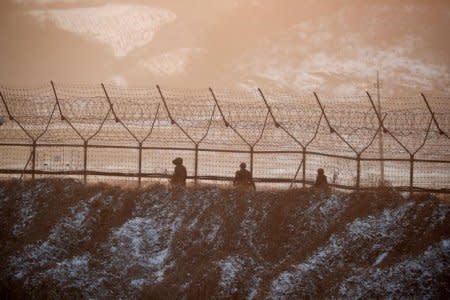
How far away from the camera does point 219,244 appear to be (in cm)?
1777

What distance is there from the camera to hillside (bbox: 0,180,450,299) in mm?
15469

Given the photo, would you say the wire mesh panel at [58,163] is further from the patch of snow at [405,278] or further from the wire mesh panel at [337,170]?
the patch of snow at [405,278]

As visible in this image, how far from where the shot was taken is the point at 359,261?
16.1m

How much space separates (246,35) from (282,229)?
592 feet

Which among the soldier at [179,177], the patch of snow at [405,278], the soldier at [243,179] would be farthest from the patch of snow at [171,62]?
the patch of snow at [405,278]

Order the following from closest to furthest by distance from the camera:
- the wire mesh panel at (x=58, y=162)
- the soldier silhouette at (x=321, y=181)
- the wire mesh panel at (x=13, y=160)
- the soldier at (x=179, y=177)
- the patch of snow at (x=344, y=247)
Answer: the patch of snow at (x=344, y=247)
the soldier silhouette at (x=321, y=181)
the soldier at (x=179, y=177)
the wire mesh panel at (x=58, y=162)
the wire mesh panel at (x=13, y=160)

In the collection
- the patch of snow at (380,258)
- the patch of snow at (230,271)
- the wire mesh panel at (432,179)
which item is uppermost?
the wire mesh panel at (432,179)

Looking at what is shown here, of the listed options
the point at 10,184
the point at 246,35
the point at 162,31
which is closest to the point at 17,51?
the point at 162,31

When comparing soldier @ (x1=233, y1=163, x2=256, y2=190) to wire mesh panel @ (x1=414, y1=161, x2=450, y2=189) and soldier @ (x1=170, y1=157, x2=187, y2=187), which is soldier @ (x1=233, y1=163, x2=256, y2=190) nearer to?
soldier @ (x1=170, y1=157, x2=187, y2=187)

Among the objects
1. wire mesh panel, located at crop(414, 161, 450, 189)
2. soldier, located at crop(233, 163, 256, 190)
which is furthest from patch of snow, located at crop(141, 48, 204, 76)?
soldier, located at crop(233, 163, 256, 190)

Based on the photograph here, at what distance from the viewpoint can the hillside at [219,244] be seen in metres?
15.5

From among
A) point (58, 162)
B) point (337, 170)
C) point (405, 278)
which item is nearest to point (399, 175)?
point (337, 170)

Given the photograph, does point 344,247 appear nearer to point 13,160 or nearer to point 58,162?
point 58,162

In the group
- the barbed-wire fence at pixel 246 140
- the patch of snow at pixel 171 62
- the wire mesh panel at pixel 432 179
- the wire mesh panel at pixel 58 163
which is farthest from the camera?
the patch of snow at pixel 171 62
